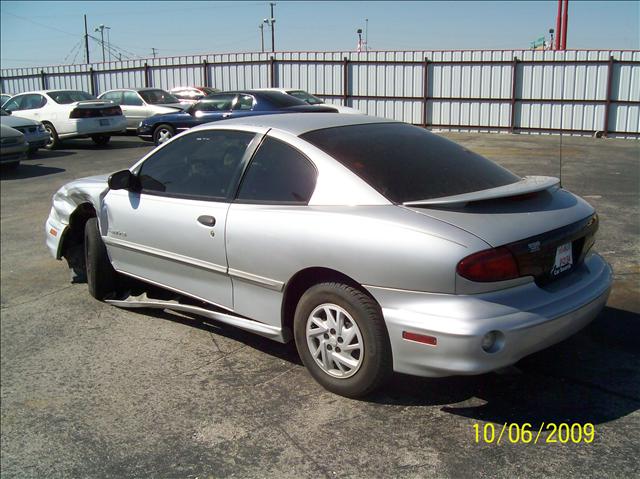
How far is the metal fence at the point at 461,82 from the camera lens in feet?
62.6

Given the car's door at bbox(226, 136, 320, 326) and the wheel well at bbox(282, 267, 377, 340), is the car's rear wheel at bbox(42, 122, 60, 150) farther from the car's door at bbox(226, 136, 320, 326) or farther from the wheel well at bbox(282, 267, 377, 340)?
the wheel well at bbox(282, 267, 377, 340)

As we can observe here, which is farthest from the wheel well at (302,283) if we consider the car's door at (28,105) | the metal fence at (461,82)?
the metal fence at (461,82)

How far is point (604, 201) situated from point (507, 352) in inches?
258

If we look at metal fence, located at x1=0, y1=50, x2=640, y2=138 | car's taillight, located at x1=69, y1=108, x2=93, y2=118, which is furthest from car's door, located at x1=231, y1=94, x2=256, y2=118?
metal fence, located at x1=0, y1=50, x2=640, y2=138

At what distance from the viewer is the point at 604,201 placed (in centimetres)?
876

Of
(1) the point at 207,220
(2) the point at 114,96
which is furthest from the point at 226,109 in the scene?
(1) the point at 207,220

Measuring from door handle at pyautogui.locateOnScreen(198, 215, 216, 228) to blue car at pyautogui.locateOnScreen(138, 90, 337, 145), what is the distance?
858 cm

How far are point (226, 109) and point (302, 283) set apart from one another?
11834 mm

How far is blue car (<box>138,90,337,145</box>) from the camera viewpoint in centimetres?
1389

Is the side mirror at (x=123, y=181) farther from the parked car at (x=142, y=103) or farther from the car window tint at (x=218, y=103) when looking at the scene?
the parked car at (x=142, y=103)

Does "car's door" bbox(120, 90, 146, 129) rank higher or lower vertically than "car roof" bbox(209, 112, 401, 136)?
lower

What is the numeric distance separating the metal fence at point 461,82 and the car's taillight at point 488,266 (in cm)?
1816

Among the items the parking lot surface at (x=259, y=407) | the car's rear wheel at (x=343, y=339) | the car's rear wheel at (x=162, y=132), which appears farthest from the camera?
the car's rear wheel at (x=162, y=132)

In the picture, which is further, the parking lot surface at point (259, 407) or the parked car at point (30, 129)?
the parked car at point (30, 129)
